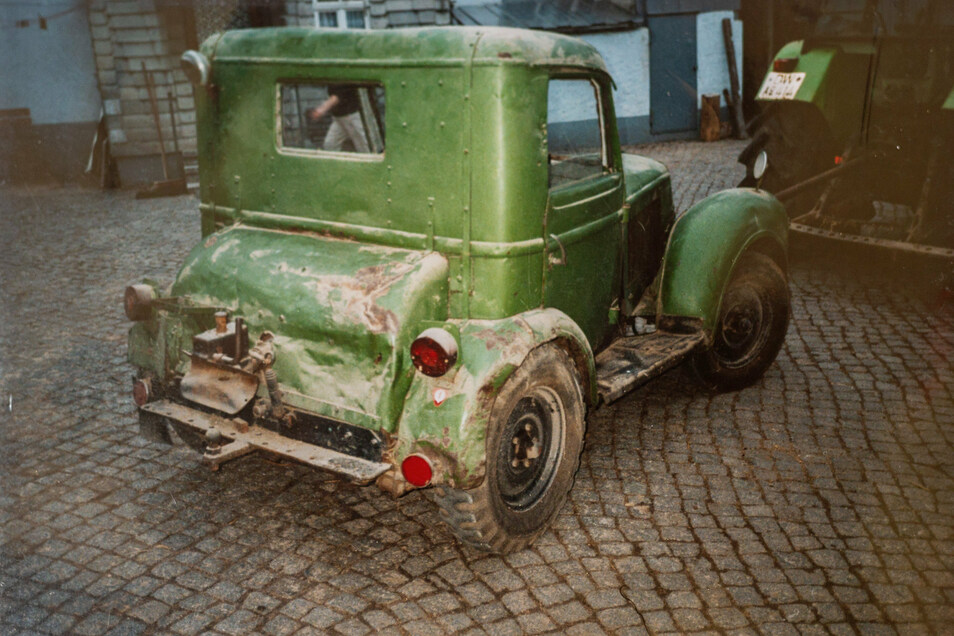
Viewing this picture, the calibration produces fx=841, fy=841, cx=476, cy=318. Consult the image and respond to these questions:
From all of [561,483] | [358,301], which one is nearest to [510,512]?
[561,483]

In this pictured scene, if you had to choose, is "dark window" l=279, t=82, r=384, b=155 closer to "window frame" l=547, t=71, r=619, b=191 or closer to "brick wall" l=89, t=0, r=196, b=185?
"window frame" l=547, t=71, r=619, b=191

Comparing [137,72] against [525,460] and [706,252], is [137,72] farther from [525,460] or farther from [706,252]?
[525,460]

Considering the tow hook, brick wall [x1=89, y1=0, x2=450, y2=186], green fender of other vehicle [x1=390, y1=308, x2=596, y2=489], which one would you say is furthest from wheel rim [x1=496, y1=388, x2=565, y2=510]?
brick wall [x1=89, y1=0, x2=450, y2=186]

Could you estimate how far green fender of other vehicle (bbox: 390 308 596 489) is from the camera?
A: 338cm

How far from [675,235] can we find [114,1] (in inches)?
479

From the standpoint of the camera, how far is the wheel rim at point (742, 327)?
5.21m

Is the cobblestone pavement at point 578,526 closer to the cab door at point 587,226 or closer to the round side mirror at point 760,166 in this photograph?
the cab door at point 587,226

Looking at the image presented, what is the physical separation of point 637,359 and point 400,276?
1598 mm

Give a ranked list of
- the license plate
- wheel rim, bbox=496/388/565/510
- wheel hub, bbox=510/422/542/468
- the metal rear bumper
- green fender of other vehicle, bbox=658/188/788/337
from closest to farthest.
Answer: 1. the metal rear bumper
2. wheel rim, bbox=496/388/565/510
3. wheel hub, bbox=510/422/542/468
4. green fender of other vehicle, bbox=658/188/788/337
5. the license plate

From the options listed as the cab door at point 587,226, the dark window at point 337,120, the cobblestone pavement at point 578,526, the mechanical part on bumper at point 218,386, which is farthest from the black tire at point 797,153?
the mechanical part on bumper at point 218,386

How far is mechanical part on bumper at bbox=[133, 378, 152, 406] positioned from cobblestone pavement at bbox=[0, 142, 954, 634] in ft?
1.72

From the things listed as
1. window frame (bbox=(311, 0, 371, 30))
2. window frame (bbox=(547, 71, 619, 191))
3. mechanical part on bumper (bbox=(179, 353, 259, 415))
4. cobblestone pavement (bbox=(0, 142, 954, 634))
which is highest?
window frame (bbox=(311, 0, 371, 30))

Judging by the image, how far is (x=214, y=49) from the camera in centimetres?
423

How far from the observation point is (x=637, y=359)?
15.1 feet
